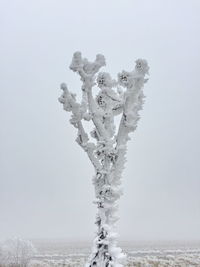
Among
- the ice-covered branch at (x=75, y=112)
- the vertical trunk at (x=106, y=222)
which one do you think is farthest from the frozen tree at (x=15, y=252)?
the ice-covered branch at (x=75, y=112)

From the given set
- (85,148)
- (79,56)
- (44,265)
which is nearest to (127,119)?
(85,148)

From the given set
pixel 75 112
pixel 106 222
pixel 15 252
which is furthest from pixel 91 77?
pixel 15 252

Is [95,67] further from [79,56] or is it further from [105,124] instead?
[105,124]

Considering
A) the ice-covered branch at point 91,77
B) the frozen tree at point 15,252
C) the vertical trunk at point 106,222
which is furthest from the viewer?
the frozen tree at point 15,252

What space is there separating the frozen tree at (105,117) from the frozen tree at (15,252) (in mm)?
10705

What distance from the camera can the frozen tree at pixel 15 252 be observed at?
67.7ft

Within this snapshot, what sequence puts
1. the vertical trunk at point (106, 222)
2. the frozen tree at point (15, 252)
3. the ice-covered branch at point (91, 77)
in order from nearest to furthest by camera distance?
the vertical trunk at point (106, 222) < the ice-covered branch at point (91, 77) < the frozen tree at point (15, 252)

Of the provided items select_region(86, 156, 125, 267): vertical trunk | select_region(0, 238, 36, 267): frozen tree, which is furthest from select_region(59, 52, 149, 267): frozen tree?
select_region(0, 238, 36, 267): frozen tree

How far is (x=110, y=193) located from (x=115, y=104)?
267cm

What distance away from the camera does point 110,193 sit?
11.7 metres

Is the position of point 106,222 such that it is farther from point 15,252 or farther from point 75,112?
point 15,252

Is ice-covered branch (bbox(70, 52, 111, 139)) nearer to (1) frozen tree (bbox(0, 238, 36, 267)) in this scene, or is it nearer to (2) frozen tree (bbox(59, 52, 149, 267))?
(2) frozen tree (bbox(59, 52, 149, 267))

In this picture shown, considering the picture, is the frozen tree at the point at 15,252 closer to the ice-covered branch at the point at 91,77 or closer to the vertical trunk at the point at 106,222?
the vertical trunk at the point at 106,222

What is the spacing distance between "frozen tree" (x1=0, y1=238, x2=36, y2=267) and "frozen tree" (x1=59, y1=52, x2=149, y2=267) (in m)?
10.7
